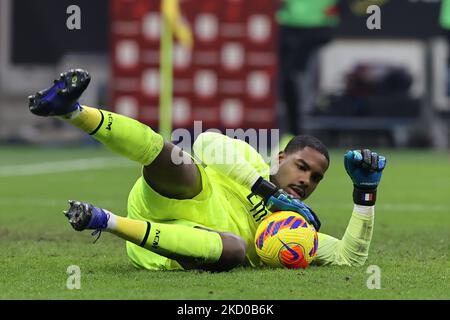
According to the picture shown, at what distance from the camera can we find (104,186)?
43.4 feet

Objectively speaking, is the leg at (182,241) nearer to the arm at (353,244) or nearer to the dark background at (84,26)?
the arm at (353,244)

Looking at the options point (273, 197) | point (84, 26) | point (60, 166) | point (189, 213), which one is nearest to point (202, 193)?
point (189, 213)

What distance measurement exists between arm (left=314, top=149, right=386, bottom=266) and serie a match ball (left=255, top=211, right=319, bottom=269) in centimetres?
29

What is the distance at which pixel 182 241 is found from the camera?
5.62 m

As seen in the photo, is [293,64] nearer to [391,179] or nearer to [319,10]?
[319,10]

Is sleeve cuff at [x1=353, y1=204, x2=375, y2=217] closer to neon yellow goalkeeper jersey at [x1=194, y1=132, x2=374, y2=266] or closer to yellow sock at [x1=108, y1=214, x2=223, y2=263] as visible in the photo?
neon yellow goalkeeper jersey at [x1=194, y1=132, x2=374, y2=266]

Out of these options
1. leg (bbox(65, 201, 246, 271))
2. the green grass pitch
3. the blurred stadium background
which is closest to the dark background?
the blurred stadium background

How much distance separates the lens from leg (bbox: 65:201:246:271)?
5566 mm

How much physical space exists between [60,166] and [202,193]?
11.4 m

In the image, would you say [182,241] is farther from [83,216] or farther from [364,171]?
[364,171]
